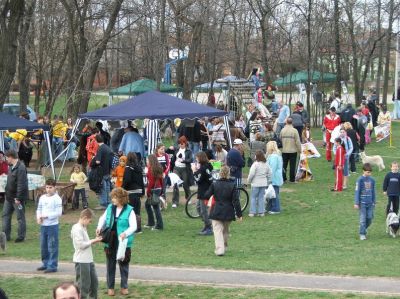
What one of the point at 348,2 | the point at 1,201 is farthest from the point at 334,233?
the point at 348,2

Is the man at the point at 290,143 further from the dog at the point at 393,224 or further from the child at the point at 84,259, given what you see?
the child at the point at 84,259

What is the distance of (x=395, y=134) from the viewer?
34.8m

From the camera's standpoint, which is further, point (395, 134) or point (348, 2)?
point (348, 2)

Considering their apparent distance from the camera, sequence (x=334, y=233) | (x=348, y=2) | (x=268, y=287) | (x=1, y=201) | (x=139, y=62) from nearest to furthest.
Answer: (x=268, y=287) → (x=334, y=233) → (x=1, y=201) → (x=348, y=2) → (x=139, y=62)

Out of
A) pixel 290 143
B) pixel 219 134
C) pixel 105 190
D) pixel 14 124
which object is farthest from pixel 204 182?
pixel 219 134

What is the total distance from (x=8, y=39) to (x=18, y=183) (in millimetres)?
8966

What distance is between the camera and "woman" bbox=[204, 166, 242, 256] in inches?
548

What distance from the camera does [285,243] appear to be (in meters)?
15.4

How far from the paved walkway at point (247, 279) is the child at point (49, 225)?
0.21 meters

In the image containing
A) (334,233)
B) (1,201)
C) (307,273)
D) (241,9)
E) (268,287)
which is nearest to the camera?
(268,287)

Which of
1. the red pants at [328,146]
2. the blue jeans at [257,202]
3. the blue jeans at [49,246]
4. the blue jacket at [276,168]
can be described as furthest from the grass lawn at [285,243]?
the red pants at [328,146]

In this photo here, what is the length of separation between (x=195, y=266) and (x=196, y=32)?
20248 millimetres

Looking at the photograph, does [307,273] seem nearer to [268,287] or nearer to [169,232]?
[268,287]

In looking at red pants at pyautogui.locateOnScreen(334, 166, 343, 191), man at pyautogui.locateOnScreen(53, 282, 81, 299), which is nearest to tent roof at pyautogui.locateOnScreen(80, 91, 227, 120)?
red pants at pyautogui.locateOnScreen(334, 166, 343, 191)
